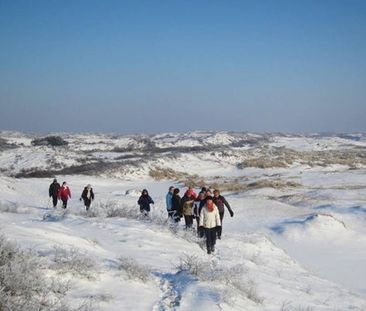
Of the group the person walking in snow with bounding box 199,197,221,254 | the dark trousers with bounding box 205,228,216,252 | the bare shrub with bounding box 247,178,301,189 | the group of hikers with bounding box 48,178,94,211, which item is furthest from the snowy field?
the bare shrub with bounding box 247,178,301,189

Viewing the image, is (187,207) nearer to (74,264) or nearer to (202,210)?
(202,210)

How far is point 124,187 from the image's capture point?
4100cm

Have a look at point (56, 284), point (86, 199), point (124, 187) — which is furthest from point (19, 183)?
point (56, 284)

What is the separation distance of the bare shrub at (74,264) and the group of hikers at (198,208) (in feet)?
15.7

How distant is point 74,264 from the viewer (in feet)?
27.2

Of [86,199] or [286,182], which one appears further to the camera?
[286,182]

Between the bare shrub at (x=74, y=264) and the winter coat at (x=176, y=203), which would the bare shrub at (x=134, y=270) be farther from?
the winter coat at (x=176, y=203)

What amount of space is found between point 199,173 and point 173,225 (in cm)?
4421

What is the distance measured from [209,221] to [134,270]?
4389 mm

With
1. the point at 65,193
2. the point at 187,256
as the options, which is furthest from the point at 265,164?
the point at 187,256

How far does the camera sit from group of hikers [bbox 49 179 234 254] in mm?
12945

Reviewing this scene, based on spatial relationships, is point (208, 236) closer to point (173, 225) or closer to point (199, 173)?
point (173, 225)

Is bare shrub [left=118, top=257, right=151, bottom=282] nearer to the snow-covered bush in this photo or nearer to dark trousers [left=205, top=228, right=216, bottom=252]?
the snow-covered bush

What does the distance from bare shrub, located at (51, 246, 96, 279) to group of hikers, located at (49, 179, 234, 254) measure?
4.77 m
